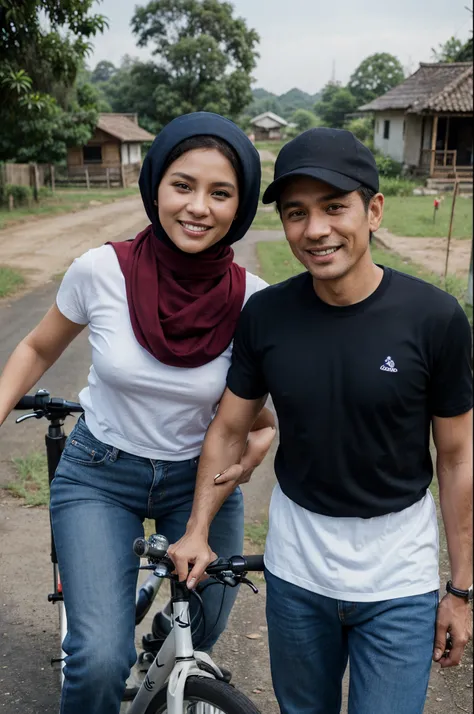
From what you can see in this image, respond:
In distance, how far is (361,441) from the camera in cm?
191

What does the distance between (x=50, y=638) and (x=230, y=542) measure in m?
1.39

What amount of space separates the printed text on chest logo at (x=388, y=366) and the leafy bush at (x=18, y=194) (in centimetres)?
2582

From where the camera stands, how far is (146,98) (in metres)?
52.3

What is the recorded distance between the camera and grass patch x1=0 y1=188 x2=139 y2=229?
23.6 m

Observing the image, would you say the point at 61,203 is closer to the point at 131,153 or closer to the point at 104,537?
the point at 131,153

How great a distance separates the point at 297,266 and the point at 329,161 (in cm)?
1196

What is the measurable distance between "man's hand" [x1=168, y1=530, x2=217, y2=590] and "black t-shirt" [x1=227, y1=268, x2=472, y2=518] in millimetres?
275

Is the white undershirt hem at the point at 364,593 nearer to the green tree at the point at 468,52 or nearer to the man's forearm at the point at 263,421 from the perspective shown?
the man's forearm at the point at 263,421

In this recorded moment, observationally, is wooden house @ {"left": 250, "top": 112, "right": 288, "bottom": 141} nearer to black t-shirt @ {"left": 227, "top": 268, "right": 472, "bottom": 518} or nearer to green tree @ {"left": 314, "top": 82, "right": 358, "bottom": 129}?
green tree @ {"left": 314, "top": 82, "right": 358, "bottom": 129}

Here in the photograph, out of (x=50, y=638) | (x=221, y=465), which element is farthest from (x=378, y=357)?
(x=50, y=638)

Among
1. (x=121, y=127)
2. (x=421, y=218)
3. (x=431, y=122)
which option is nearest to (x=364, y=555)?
(x=421, y=218)

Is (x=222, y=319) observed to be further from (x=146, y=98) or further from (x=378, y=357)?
(x=146, y=98)

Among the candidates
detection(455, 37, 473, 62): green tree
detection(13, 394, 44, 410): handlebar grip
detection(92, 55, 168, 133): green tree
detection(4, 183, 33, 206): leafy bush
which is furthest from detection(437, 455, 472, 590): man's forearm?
detection(92, 55, 168, 133): green tree

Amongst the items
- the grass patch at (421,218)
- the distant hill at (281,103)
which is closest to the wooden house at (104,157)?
the grass patch at (421,218)
